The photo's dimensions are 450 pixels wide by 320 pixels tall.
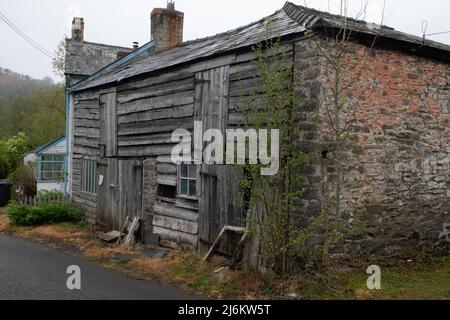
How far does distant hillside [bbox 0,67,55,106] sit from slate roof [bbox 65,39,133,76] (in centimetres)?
2818

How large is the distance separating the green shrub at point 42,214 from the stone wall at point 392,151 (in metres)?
10.1

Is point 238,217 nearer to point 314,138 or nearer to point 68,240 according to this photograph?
point 314,138

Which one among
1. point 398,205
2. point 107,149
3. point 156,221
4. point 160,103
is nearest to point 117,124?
point 107,149

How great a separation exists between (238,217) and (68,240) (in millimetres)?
6146

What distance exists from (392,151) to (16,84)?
183ft

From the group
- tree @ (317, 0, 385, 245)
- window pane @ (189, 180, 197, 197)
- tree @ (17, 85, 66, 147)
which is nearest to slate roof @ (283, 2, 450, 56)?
tree @ (317, 0, 385, 245)

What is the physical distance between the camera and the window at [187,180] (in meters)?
10.0

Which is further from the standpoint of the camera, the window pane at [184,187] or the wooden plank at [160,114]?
the window pane at [184,187]

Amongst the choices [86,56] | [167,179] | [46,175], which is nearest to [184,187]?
[167,179]

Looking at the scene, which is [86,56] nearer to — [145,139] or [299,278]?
[145,139]

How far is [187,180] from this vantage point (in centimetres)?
1022

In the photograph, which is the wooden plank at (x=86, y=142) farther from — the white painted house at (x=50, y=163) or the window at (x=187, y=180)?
the window at (x=187, y=180)

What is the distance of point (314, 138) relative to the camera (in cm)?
746

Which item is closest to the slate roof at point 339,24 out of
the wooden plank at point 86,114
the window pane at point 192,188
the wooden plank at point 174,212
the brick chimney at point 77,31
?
the window pane at point 192,188
